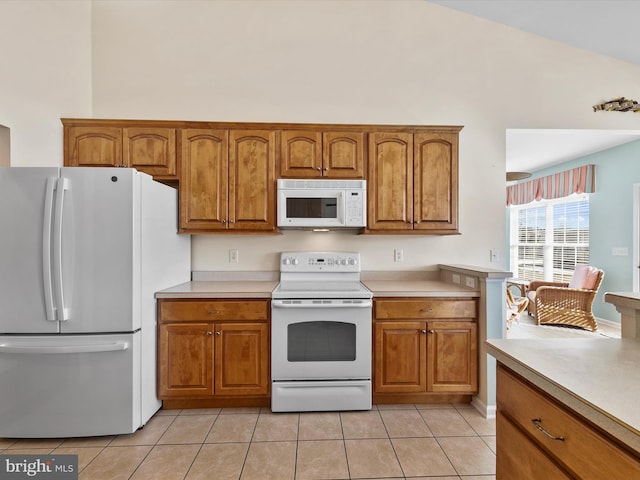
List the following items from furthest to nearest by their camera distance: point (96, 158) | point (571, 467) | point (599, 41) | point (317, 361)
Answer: point (599, 41)
point (96, 158)
point (317, 361)
point (571, 467)

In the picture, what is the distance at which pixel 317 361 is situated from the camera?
239cm

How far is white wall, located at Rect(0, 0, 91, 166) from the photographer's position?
2250mm

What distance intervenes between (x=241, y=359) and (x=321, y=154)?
1.73 meters

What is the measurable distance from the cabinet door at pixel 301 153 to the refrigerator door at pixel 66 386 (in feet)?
5.60

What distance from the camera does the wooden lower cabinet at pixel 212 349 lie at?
2.38 meters

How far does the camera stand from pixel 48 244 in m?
1.99

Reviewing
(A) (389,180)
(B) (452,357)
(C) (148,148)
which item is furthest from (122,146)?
(B) (452,357)

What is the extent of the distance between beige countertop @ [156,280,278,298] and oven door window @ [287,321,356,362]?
1.18ft

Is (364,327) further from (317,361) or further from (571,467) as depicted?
(571,467)

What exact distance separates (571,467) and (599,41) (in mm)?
3705

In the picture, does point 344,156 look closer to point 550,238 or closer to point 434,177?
point 434,177

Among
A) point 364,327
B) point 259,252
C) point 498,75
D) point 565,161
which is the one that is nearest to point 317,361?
point 364,327

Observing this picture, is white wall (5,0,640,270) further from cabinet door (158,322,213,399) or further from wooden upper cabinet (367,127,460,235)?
cabinet door (158,322,213,399)

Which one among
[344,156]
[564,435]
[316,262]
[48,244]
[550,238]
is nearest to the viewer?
[564,435]
